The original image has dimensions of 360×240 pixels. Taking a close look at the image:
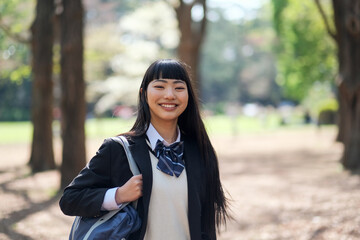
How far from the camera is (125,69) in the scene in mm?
29062

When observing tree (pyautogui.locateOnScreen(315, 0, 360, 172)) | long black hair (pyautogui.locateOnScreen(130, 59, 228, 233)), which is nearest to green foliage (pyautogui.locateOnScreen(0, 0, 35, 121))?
tree (pyautogui.locateOnScreen(315, 0, 360, 172))

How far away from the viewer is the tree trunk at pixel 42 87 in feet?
37.7

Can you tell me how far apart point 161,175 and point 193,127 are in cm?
40

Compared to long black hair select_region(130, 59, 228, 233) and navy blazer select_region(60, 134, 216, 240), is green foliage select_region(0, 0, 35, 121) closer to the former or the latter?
long black hair select_region(130, 59, 228, 233)

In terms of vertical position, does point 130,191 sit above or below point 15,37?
below

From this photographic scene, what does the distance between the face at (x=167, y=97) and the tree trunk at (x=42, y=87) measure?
Result: 941 cm

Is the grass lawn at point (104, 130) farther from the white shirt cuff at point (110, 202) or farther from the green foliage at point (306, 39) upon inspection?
the white shirt cuff at point (110, 202)

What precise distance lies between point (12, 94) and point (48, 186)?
34.1 m

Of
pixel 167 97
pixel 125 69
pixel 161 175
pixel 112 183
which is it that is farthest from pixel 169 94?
pixel 125 69

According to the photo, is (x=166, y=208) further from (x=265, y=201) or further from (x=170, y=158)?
(x=265, y=201)

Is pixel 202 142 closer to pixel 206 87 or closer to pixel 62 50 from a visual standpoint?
pixel 62 50

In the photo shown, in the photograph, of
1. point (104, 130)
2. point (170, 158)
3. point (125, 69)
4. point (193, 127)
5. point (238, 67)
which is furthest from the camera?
point (238, 67)

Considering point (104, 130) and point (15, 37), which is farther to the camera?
point (104, 130)

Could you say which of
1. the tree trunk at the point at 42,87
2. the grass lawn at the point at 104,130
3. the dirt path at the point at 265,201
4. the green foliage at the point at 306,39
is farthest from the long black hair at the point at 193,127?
the green foliage at the point at 306,39
